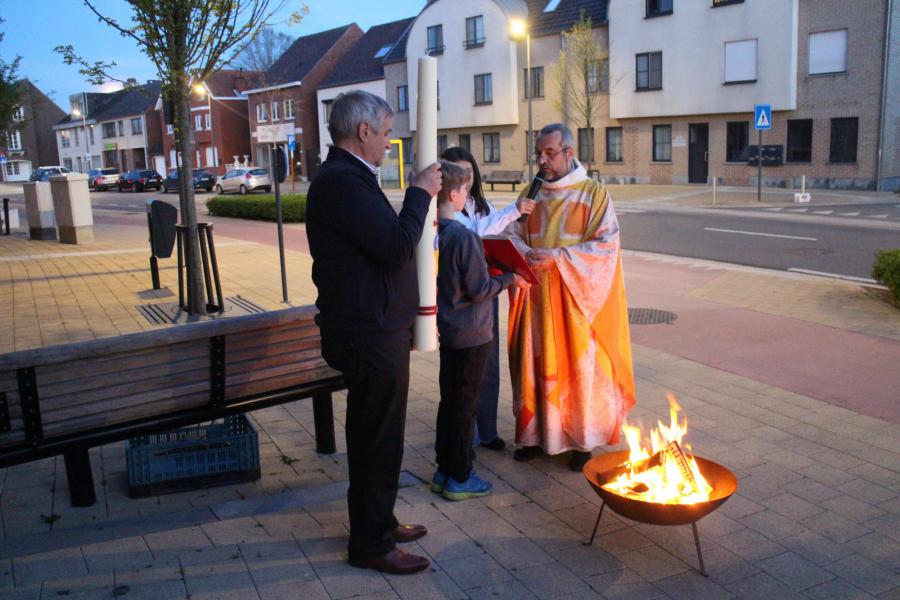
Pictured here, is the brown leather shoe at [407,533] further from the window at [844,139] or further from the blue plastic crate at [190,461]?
the window at [844,139]

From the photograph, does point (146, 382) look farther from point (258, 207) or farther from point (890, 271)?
point (258, 207)

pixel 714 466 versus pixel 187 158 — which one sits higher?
pixel 187 158

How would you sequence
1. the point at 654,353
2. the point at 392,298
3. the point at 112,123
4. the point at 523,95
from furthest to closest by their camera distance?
the point at 112,123 → the point at 523,95 → the point at 654,353 → the point at 392,298

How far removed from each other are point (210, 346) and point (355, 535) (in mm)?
1349

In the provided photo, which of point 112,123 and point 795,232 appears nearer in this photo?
point 795,232

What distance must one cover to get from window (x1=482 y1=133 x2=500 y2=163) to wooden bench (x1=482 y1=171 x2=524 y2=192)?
5317 mm

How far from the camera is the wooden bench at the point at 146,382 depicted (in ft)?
12.4

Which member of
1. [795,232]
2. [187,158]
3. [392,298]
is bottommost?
[795,232]

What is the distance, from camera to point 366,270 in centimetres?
323

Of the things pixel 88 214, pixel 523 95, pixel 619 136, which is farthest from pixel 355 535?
pixel 523 95

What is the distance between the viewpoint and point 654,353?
24.4 ft

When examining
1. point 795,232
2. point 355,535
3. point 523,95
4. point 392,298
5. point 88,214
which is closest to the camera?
point 392,298

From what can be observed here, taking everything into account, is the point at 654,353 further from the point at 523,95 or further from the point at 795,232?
the point at 523,95

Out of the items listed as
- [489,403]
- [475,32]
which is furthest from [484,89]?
[489,403]
